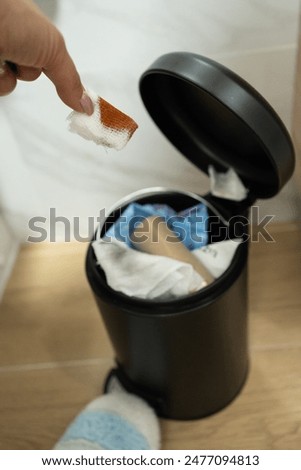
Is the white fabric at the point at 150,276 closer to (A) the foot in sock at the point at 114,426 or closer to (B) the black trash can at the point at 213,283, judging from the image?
(B) the black trash can at the point at 213,283

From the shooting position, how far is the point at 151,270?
514mm

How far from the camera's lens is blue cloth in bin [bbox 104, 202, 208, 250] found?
0.58m

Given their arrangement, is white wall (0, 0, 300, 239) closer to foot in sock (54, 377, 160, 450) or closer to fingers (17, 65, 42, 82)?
fingers (17, 65, 42, 82)

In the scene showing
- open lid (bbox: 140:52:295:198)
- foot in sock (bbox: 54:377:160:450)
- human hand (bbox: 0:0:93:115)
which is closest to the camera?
human hand (bbox: 0:0:93:115)

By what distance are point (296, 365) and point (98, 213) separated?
17.1 inches

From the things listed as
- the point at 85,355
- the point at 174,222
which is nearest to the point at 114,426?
the point at 85,355

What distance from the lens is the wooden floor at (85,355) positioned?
630 mm

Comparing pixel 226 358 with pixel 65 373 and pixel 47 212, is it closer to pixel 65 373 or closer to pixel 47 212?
pixel 65 373

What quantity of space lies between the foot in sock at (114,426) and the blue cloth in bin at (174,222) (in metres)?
0.22

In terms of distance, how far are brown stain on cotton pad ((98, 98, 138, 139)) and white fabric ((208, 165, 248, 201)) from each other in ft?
0.61

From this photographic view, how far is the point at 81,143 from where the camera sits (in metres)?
0.75

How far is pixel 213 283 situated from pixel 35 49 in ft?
0.95

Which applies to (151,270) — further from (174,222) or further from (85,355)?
(85,355)

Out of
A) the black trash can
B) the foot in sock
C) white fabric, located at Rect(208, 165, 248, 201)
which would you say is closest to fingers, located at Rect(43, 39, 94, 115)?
the black trash can
